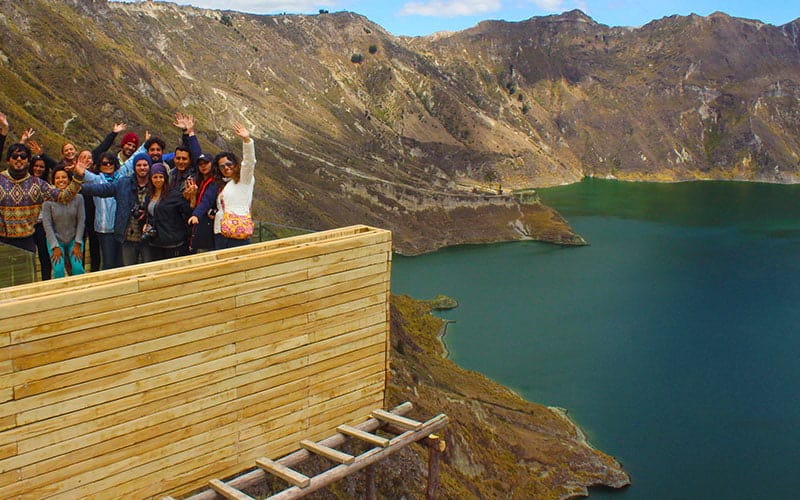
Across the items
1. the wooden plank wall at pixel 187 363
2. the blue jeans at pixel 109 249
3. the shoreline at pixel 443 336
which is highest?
the blue jeans at pixel 109 249

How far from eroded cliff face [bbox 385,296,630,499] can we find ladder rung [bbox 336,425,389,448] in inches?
345

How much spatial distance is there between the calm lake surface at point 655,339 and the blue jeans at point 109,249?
66.9ft

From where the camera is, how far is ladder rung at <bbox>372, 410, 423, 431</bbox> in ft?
33.8

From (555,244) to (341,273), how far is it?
6224cm

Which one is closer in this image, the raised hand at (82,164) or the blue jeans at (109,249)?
the raised hand at (82,164)

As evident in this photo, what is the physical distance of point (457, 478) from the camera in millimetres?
22344

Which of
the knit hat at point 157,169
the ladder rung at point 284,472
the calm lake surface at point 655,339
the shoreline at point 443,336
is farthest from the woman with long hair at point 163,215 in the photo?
the shoreline at point 443,336

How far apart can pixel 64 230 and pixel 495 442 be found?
741 inches

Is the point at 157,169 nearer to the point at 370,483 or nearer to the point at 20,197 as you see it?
the point at 20,197

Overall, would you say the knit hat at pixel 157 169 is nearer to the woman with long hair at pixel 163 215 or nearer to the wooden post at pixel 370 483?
the woman with long hair at pixel 163 215

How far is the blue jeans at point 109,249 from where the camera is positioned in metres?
11.1

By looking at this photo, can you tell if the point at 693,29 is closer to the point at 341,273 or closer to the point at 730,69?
the point at 730,69

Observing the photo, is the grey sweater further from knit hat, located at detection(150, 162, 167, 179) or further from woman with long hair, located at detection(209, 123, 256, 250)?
woman with long hair, located at detection(209, 123, 256, 250)

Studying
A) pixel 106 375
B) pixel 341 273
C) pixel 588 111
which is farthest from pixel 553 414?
pixel 588 111
